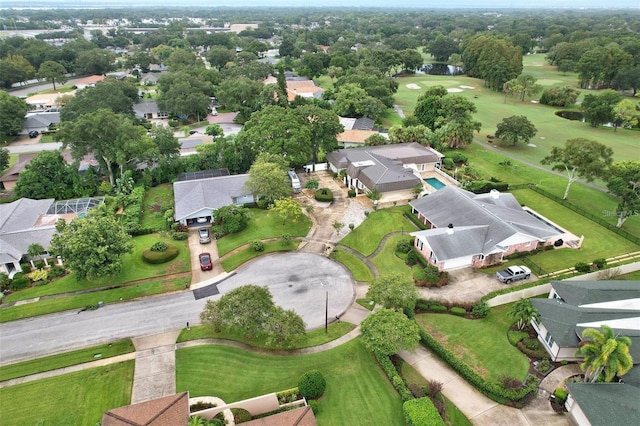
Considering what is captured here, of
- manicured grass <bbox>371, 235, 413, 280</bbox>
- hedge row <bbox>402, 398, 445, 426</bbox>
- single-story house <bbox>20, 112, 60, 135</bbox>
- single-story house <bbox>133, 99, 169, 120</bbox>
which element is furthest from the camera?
single-story house <bbox>133, 99, 169, 120</bbox>

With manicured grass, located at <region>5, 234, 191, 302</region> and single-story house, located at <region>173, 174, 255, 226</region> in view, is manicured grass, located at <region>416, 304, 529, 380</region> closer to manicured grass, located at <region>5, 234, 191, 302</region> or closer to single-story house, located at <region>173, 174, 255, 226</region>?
manicured grass, located at <region>5, 234, 191, 302</region>

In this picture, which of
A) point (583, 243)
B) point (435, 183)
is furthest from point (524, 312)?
point (435, 183)

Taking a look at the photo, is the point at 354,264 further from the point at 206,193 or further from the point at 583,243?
the point at 583,243

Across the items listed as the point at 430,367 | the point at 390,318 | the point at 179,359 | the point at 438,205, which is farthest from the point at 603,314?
the point at 179,359

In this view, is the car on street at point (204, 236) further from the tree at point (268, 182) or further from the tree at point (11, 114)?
the tree at point (11, 114)

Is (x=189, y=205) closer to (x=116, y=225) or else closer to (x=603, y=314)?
(x=116, y=225)

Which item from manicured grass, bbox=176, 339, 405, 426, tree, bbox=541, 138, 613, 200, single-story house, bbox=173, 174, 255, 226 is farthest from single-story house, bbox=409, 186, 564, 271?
single-story house, bbox=173, 174, 255, 226

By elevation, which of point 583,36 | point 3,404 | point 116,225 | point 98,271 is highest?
point 583,36
